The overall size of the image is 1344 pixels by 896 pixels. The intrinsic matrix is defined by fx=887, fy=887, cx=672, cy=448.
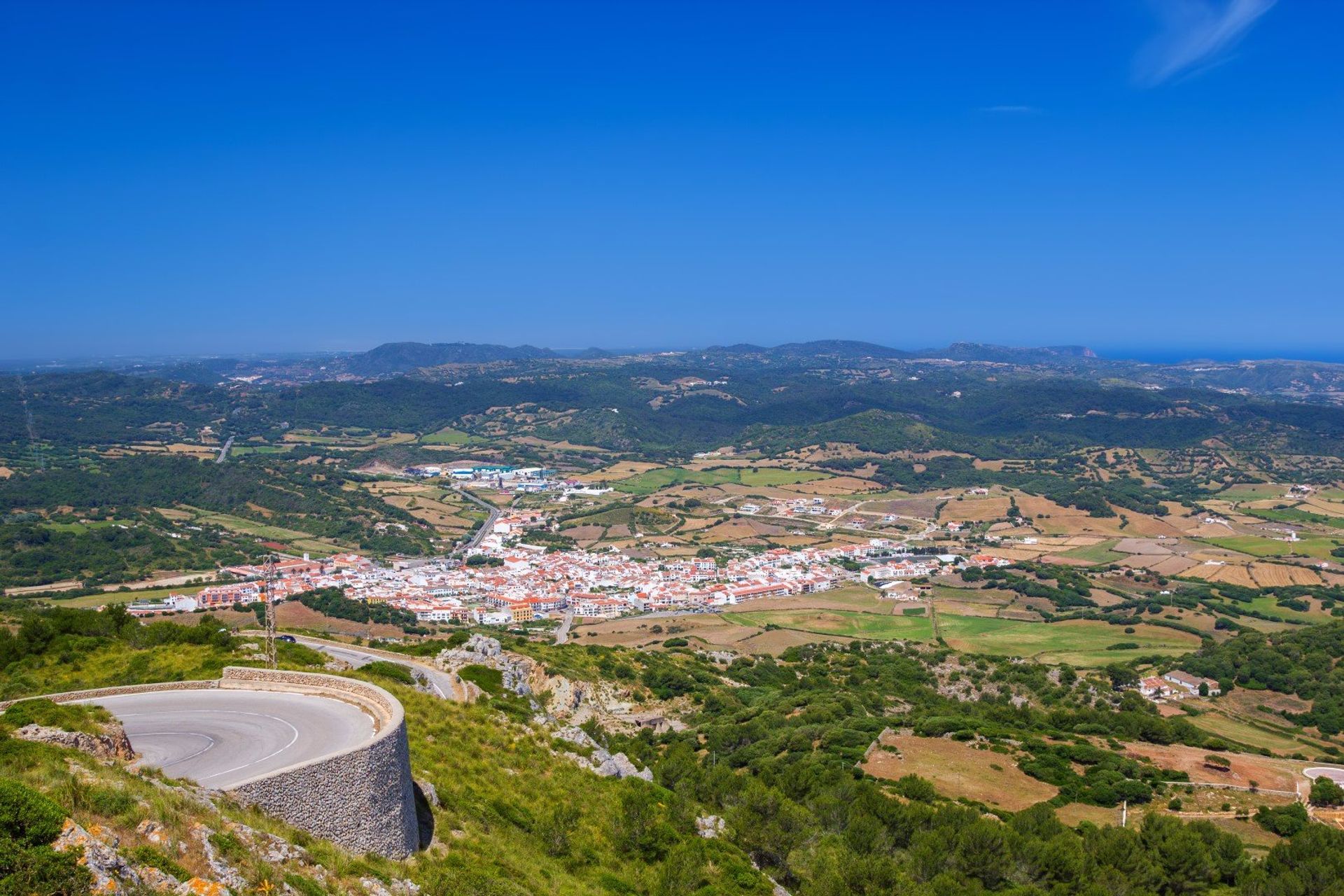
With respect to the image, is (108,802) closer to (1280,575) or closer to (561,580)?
(561,580)

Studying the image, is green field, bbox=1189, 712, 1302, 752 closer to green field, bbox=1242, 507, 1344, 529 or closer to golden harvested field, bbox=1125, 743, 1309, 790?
golden harvested field, bbox=1125, 743, 1309, 790

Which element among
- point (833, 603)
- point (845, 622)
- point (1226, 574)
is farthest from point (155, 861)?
point (1226, 574)

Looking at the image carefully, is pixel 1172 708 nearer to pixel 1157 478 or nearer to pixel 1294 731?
pixel 1294 731

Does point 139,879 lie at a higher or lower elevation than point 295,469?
higher

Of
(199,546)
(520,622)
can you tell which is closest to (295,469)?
(199,546)

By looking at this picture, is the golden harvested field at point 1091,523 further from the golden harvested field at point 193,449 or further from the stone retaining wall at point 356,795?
the golden harvested field at point 193,449

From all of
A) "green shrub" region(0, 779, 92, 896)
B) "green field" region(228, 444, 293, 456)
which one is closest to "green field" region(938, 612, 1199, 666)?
"green shrub" region(0, 779, 92, 896)
